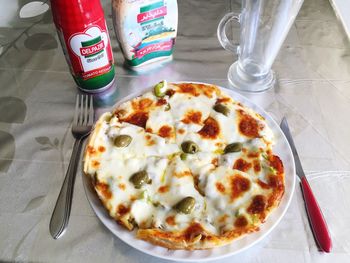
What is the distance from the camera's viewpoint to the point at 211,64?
1216mm

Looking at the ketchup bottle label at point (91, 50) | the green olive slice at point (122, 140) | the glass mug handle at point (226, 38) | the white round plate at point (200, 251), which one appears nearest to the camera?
the white round plate at point (200, 251)

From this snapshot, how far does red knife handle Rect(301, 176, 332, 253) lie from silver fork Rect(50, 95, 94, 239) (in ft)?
1.88

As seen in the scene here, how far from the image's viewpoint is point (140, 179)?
76cm

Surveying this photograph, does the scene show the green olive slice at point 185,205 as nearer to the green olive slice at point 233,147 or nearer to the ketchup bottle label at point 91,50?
the green olive slice at point 233,147

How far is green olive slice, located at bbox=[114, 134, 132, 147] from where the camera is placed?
0.81 meters

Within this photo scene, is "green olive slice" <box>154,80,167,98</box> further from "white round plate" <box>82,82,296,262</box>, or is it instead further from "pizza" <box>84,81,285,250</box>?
"white round plate" <box>82,82,296,262</box>

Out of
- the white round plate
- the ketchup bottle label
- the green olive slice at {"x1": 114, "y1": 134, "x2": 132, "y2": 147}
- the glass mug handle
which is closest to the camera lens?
the white round plate

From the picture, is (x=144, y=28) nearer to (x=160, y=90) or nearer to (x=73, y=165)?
(x=160, y=90)

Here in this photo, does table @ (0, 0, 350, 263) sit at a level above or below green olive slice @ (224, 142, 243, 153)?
below

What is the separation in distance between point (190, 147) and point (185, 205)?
0.50 ft

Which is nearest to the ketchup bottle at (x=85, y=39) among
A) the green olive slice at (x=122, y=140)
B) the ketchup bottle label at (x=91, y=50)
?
the ketchup bottle label at (x=91, y=50)

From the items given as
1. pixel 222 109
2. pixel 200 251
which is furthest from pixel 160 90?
pixel 200 251

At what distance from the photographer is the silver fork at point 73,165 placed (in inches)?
32.8

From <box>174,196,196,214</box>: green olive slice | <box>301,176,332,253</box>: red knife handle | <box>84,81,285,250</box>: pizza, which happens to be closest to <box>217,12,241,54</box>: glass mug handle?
<box>84,81,285,250</box>: pizza
